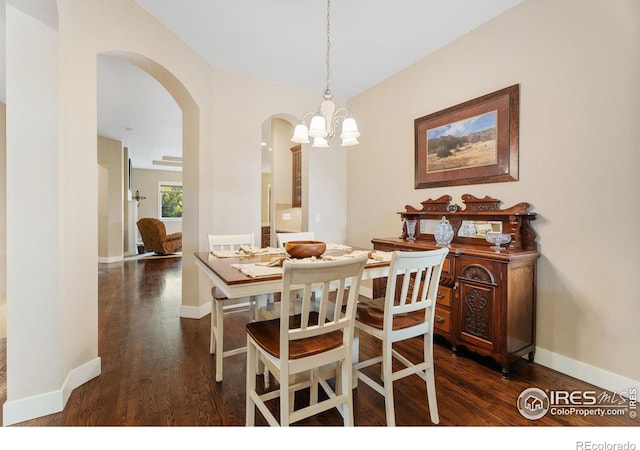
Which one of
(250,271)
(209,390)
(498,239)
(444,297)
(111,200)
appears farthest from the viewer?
(111,200)

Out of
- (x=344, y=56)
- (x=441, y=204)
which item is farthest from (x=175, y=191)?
(x=441, y=204)

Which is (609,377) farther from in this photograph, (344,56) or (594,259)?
(344,56)

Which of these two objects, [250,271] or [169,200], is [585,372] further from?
[169,200]

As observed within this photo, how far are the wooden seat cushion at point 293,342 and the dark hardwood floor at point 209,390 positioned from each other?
529 mm

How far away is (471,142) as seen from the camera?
8.60 feet

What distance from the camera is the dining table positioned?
1.34m

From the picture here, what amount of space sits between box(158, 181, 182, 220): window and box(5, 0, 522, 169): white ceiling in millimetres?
7091

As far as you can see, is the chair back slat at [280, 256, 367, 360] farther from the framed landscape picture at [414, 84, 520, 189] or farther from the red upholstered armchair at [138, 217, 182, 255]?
the red upholstered armchair at [138, 217, 182, 255]

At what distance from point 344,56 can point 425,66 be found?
87 cm

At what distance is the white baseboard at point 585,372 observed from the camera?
1.81 meters

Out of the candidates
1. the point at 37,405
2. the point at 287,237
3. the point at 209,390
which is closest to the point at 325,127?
the point at 287,237

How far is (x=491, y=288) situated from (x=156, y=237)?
765 centimetres

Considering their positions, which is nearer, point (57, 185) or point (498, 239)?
point (57, 185)

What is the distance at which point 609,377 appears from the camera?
186cm
